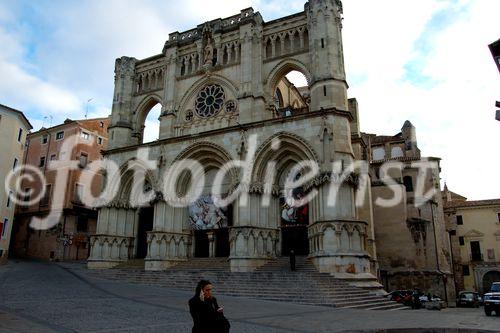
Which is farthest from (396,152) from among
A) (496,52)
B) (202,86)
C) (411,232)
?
(496,52)

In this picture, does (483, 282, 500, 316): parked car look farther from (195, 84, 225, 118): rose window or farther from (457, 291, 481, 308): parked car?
(195, 84, 225, 118): rose window

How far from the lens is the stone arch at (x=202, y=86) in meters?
28.7

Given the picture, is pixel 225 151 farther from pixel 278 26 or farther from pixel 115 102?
pixel 115 102

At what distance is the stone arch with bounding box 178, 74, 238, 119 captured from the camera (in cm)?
2869

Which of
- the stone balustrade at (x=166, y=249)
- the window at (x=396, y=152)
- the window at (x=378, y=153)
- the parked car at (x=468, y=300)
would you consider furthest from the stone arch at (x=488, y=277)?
the stone balustrade at (x=166, y=249)

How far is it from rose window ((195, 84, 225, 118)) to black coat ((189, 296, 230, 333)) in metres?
24.7

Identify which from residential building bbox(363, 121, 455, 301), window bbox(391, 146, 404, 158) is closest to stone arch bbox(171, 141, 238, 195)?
residential building bbox(363, 121, 455, 301)

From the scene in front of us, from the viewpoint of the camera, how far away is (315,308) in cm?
1516

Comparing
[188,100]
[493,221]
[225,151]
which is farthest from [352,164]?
[493,221]

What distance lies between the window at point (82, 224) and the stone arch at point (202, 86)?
15.8 metres

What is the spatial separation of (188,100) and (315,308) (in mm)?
19725

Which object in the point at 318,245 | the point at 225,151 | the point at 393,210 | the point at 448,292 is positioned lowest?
the point at 448,292

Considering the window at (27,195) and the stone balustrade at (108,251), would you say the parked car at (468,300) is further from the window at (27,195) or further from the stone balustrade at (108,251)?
the window at (27,195)

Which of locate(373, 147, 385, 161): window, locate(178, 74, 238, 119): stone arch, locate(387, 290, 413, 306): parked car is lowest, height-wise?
locate(387, 290, 413, 306): parked car
